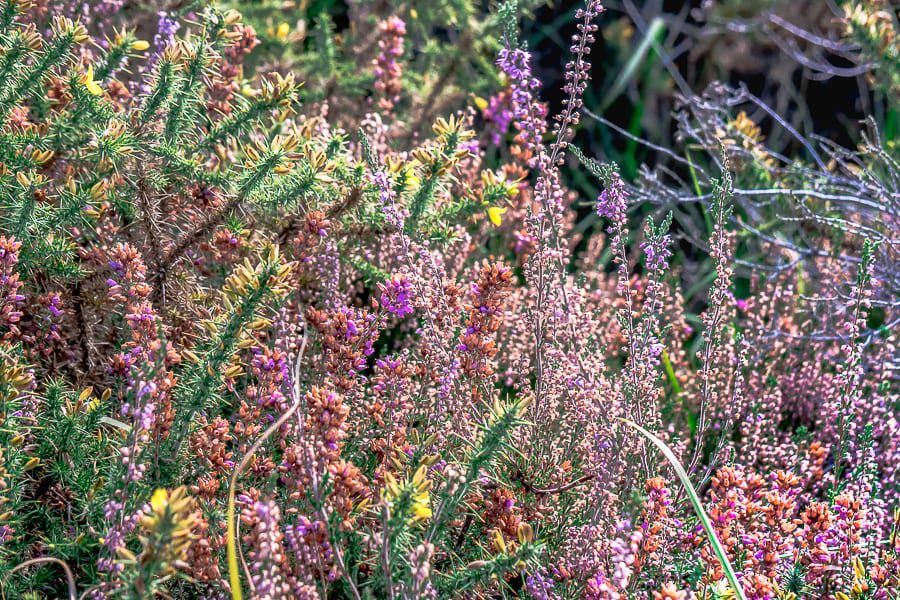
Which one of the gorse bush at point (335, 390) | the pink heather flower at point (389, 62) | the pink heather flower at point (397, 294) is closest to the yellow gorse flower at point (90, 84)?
the gorse bush at point (335, 390)

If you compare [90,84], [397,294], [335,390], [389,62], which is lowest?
[335,390]

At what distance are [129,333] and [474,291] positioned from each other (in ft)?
2.50

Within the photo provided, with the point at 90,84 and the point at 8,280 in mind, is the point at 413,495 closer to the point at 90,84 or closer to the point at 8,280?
the point at 8,280

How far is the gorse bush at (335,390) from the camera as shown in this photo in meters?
1.58

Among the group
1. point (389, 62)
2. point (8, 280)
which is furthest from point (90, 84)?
point (389, 62)

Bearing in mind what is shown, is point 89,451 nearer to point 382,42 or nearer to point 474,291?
point 474,291

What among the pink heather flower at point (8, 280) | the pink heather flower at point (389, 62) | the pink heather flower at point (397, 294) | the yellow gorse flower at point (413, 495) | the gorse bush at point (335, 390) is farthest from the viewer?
the pink heather flower at point (389, 62)

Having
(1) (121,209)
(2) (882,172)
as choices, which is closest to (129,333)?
(1) (121,209)

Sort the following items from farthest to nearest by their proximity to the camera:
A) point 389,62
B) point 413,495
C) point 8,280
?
point 389,62 < point 8,280 < point 413,495

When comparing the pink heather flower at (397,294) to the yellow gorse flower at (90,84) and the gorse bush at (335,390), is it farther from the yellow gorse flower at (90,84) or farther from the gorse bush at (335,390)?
the yellow gorse flower at (90,84)

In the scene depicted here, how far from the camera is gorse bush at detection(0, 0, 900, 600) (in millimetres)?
1576

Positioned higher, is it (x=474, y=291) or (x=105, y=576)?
(x=474, y=291)

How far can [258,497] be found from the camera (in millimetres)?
1603

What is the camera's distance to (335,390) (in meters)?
1.84
